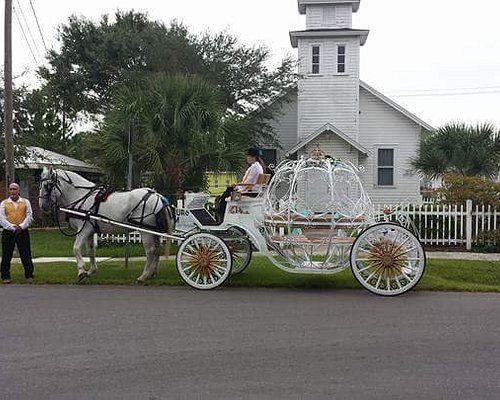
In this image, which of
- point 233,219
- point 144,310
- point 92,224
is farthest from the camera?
point 92,224

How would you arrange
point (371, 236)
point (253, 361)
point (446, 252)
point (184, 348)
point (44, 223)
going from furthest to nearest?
1. point (44, 223)
2. point (446, 252)
3. point (371, 236)
4. point (184, 348)
5. point (253, 361)

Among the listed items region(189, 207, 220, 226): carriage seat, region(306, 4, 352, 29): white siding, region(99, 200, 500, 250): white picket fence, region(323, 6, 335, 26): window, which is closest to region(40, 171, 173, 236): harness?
region(189, 207, 220, 226): carriage seat

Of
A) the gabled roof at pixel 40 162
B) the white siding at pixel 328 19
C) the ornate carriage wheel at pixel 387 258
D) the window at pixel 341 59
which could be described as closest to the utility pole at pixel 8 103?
the gabled roof at pixel 40 162

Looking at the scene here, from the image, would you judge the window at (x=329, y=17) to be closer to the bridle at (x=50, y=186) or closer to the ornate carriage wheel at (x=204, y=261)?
the bridle at (x=50, y=186)

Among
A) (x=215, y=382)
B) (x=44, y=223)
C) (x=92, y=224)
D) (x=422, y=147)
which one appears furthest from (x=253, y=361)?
(x=44, y=223)

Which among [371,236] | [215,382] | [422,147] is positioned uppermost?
[422,147]

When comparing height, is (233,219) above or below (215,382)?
above

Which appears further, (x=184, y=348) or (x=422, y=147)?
(x=422, y=147)

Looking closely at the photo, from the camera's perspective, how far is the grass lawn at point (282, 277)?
11.3 meters

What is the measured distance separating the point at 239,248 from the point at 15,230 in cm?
421

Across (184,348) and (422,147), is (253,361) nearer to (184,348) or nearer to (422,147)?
(184,348)

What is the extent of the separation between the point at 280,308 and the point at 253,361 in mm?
2873

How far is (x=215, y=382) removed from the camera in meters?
5.56

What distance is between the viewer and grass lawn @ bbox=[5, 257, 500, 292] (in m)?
11.3
